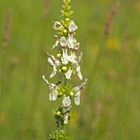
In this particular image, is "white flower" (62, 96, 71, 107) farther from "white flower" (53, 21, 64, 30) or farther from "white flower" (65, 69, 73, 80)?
"white flower" (53, 21, 64, 30)

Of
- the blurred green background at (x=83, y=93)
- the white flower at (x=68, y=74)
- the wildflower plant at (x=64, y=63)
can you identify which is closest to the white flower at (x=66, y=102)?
the wildflower plant at (x=64, y=63)

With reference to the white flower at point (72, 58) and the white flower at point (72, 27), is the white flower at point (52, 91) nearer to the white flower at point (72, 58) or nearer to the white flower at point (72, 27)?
the white flower at point (72, 58)

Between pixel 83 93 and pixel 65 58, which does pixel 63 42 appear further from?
pixel 83 93

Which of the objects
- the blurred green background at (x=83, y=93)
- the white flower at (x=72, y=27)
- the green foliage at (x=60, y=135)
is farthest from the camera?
the blurred green background at (x=83, y=93)

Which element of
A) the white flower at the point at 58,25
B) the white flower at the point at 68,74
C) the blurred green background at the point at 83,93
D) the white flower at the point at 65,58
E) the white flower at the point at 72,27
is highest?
the blurred green background at the point at 83,93

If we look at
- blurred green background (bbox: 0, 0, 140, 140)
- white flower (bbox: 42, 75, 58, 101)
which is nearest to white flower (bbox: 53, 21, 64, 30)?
white flower (bbox: 42, 75, 58, 101)

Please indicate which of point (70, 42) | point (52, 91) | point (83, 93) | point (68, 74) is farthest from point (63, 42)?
point (83, 93)
